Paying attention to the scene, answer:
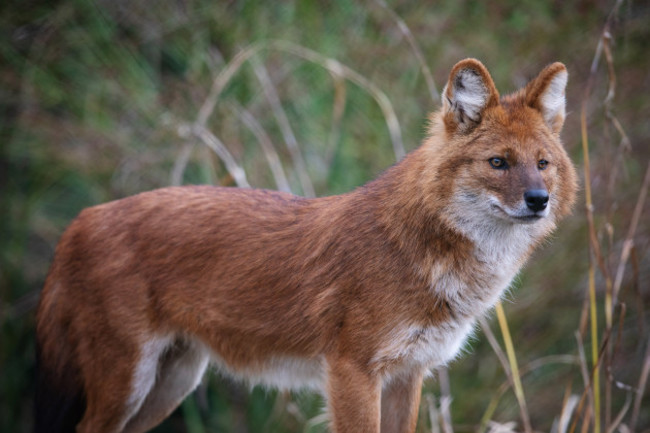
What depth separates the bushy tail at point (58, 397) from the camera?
4984mm

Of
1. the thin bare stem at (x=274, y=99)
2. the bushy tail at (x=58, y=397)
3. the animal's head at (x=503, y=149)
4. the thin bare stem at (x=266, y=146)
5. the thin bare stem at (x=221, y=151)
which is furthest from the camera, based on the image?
the thin bare stem at (x=274, y=99)

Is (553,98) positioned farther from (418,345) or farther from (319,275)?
(319,275)

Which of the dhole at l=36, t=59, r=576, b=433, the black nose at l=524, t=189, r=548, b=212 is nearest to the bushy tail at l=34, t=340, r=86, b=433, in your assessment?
the dhole at l=36, t=59, r=576, b=433

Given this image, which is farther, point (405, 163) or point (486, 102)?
point (405, 163)

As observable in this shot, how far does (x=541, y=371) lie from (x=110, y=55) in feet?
17.2

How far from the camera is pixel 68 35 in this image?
25.8 ft

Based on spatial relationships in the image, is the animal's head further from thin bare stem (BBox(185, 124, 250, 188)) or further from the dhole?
thin bare stem (BBox(185, 124, 250, 188))

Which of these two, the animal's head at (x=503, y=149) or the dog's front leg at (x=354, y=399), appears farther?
the dog's front leg at (x=354, y=399)

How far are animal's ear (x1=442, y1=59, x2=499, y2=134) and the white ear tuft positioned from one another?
26cm

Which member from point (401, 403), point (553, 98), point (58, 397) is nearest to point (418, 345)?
point (401, 403)

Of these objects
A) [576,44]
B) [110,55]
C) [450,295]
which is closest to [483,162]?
[450,295]

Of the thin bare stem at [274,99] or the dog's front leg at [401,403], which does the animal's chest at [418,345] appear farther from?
the thin bare stem at [274,99]

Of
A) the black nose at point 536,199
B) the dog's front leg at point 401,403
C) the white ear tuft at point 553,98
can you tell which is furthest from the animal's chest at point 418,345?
the white ear tuft at point 553,98

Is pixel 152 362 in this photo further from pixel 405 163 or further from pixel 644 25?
pixel 644 25
